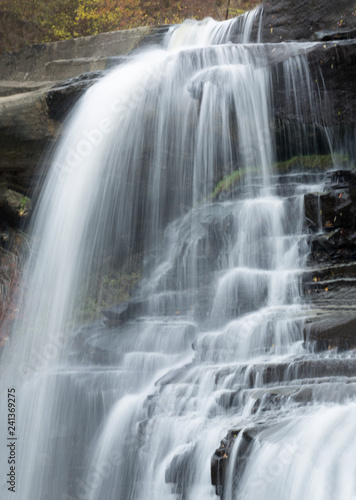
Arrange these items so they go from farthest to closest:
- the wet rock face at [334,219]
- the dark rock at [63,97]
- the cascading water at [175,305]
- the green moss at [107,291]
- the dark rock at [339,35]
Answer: the green moss at [107,291], the dark rock at [63,97], the dark rock at [339,35], the wet rock face at [334,219], the cascading water at [175,305]

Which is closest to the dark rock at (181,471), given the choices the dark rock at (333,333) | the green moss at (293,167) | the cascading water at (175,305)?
the cascading water at (175,305)

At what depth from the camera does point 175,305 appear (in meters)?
8.68

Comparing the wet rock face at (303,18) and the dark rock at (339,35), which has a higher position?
the wet rock face at (303,18)

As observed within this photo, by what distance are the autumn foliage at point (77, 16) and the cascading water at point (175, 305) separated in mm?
5099

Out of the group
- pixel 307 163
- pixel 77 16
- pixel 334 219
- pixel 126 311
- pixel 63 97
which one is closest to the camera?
pixel 334 219

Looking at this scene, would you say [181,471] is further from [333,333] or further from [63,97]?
[63,97]

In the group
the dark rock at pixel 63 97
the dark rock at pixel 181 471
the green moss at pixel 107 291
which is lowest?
the dark rock at pixel 181 471

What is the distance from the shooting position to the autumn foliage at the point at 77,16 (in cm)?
1602

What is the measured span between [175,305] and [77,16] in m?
11.4

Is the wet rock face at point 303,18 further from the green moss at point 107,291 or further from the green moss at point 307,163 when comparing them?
the green moss at point 107,291

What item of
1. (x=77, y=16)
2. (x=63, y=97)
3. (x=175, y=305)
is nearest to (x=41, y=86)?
(x=63, y=97)

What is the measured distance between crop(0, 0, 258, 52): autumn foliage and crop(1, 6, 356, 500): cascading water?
16.7 feet

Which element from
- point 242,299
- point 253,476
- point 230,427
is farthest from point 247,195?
point 253,476

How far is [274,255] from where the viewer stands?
8000mm
